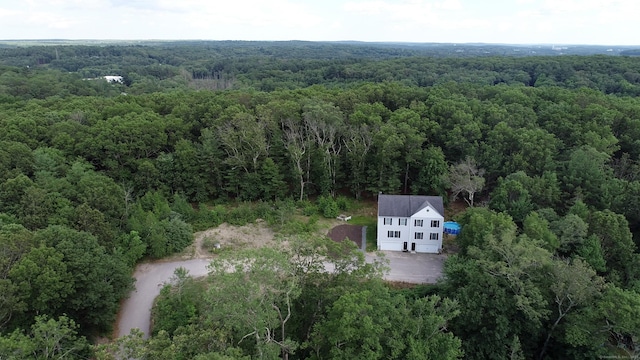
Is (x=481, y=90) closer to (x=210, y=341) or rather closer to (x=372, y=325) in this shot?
(x=372, y=325)

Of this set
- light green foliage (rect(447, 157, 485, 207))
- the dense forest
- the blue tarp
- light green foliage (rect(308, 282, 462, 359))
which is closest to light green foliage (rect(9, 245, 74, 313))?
the dense forest

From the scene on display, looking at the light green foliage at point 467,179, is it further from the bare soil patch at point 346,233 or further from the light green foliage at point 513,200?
the bare soil patch at point 346,233

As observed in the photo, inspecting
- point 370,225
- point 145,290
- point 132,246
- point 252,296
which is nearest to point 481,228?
point 370,225

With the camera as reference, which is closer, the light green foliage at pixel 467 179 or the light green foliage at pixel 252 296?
the light green foliage at pixel 252 296

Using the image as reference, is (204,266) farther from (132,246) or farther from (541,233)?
(541,233)

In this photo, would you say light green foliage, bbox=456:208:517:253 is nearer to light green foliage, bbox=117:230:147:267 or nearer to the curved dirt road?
the curved dirt road

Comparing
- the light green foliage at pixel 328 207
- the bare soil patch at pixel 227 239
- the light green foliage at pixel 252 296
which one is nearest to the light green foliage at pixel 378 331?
the light green foliage at pixel 252 296

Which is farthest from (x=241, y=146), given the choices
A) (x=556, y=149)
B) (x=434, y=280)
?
(x=556, y=149)
